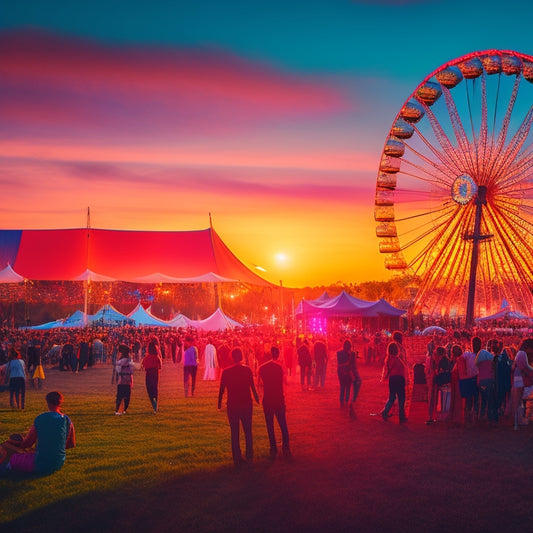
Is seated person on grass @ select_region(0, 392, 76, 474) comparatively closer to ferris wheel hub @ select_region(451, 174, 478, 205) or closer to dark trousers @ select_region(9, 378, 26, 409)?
dark trousers @ select_region(9, 378, 26, 409)

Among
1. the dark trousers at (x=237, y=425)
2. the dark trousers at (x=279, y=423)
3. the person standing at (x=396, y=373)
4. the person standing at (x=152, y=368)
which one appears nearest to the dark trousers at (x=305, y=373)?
the person standing at (x=152, y=368)

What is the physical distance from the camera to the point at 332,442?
9.59 meters

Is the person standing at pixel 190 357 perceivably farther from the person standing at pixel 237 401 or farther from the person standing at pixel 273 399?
the person standing at pixel 237 401

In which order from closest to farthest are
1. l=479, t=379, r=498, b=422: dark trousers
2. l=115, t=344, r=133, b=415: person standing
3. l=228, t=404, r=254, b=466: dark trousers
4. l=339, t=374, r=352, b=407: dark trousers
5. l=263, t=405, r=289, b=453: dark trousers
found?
l=228, t=404, r=254, b=466: dark trousers, l=263, t=405, r=289, b=453: dark trousers, l=479, t=379, r=498, b=422: dark trousers, l=115, t=344, r=133, b=415: person standing, l=339, t=374, r=352, b=407: dark trousers

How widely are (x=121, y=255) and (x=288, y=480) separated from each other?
91.0 feet

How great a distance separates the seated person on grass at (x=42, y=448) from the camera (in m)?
7.76

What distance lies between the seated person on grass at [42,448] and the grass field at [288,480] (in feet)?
0.66

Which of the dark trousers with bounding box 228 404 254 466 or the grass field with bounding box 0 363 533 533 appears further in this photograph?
the dark trousers with bounding box 228 404 254 466

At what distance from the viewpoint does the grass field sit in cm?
594

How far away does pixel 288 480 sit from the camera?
7340 millimetres

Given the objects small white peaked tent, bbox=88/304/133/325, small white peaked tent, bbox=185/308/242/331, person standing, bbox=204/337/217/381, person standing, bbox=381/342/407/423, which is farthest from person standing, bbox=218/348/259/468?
small white peaked tent, bbox=88/304/133/325

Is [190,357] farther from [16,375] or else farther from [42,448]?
[42,448]

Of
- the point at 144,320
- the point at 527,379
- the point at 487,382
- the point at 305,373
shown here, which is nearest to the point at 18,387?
the point at 305,373

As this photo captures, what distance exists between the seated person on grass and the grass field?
20 cm
